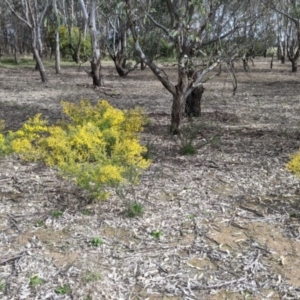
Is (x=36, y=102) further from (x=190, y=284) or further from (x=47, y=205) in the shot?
(x=190, y=284)

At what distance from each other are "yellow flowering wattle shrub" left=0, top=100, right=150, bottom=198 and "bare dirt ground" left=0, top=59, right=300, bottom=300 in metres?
0.25

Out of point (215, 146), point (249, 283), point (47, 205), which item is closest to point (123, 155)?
point (47, 205)

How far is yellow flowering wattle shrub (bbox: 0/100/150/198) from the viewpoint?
351 cm

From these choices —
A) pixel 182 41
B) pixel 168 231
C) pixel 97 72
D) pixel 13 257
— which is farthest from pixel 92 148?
pixel 97 72

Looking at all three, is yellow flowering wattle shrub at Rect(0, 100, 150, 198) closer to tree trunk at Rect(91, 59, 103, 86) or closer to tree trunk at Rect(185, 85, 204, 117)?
tree trunk at Rect(185, 85, 204, 117)

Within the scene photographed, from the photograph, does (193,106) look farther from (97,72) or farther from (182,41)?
(97,72)

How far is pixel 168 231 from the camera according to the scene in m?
3.32

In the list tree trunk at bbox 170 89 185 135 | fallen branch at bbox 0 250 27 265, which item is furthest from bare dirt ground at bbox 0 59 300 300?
tree trunk at bbox 170 89 185 135

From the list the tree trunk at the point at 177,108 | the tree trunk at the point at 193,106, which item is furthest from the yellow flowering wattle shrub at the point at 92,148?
the tree trunk at the point at 193,106

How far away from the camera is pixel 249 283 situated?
2.70 m

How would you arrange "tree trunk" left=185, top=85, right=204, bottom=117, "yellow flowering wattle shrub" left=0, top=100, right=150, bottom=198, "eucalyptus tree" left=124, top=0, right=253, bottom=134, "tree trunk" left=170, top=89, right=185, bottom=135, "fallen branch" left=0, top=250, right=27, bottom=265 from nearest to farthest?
1. "fallen branch" left=0, top=250, right=27, bottom=265
2. "yellow flowering wattle shrub" left=0, top=100, right=150, bottom=198
3. "eucalyptus tree" left=124, top=0, right=253, bottom=134
4. "tree trunk" left=170, top=89, right=185, bottom=135
5. "tree trunk" left=185, top=85, right=204, bottom=117

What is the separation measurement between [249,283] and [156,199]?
4.51ft

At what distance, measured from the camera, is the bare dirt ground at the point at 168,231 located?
2682mm

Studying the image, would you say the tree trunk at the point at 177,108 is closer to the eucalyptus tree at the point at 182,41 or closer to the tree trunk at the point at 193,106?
the eucalyptus tree at the point at 182,41
